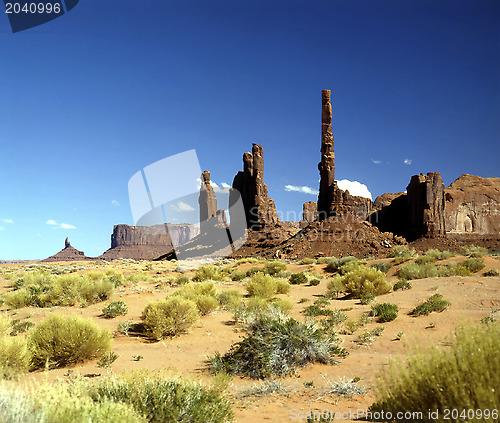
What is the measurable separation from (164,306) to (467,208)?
9153 cm

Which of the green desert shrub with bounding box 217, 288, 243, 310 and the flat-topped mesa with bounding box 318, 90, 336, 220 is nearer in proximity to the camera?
the green desert shrub with bounding box 217, 288, 243, 310

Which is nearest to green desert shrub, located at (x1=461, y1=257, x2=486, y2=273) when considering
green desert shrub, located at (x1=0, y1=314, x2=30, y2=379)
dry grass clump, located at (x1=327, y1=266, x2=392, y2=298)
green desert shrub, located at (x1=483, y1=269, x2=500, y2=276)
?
green desert shrub, located at (x1=483, y1=269, x2=500, y2=276)

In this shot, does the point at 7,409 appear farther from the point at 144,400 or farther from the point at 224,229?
the point at 224,229

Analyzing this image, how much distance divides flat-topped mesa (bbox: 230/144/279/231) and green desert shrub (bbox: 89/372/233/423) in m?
62.4

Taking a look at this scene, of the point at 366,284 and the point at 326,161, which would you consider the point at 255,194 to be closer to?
the point at 326,161

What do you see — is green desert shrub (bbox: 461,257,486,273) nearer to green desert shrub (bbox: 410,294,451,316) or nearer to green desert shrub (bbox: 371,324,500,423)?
green desert shrub (bbox: 410,294,451,316)

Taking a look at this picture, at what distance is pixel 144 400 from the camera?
3.23 m

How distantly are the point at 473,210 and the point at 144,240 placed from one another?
12550 centimetres

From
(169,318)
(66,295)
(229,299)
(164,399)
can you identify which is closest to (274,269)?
(229,299)

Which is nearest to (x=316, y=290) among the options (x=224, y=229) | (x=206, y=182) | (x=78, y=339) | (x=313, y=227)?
(x=78, y=339)

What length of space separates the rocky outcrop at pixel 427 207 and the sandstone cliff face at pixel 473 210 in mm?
13248

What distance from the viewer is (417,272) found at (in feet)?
59.1

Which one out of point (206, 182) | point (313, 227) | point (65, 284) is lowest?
point (65, 284)

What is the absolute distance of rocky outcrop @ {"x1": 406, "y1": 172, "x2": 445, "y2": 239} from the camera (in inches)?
2517
